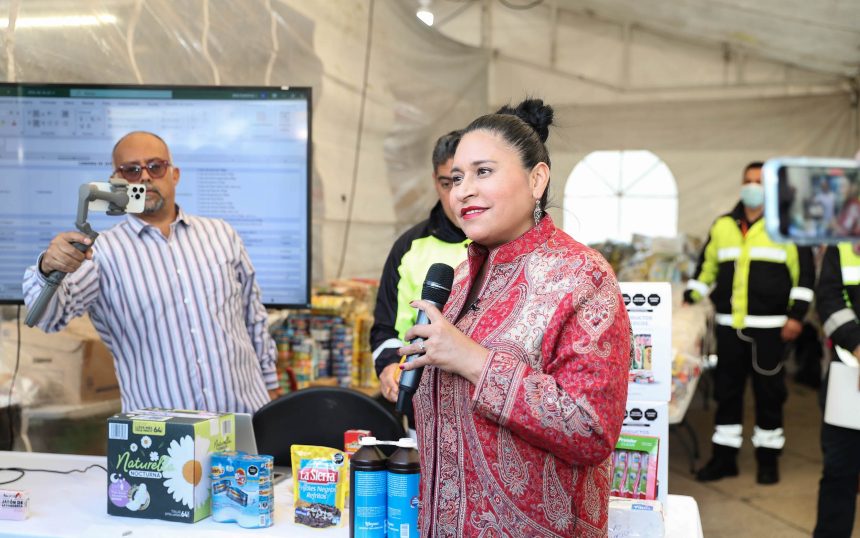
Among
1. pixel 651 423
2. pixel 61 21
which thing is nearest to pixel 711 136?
pixel 61 21

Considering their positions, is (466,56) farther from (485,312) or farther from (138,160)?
(485,312)

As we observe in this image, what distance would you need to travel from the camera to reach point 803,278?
4691 millimetres

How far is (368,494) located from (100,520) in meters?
0.68

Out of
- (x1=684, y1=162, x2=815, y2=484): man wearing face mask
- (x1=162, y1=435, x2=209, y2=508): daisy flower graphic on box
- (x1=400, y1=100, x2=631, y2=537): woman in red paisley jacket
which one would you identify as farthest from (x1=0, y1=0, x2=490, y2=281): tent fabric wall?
(x1=684, y1=162, x2=815, y2=484): man wearing face mask

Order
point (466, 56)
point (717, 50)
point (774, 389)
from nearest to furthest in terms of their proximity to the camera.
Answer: point (774, 389), point (466, 56), point (717, 50)

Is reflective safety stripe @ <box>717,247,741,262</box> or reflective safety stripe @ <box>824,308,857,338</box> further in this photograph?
reflective safety stripe @ <box>717,247,741,262</box>

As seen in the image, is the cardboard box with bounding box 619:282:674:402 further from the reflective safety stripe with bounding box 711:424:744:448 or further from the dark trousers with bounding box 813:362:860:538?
the reflective safety stripe with bounding box 711:424:744:448

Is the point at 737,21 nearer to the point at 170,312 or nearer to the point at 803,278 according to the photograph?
the point at 803,278

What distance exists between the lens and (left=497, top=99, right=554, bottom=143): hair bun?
5.10 ft

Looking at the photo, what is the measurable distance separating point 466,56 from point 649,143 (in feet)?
10.5

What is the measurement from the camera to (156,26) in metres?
3.23

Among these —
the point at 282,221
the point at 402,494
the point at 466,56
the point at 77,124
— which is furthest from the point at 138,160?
the point at 466,56

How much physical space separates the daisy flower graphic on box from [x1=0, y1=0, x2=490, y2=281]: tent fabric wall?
5.58 ft

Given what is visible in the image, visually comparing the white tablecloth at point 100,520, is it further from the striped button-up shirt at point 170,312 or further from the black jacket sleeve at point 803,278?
the black jacket sleeve at point 803,278
